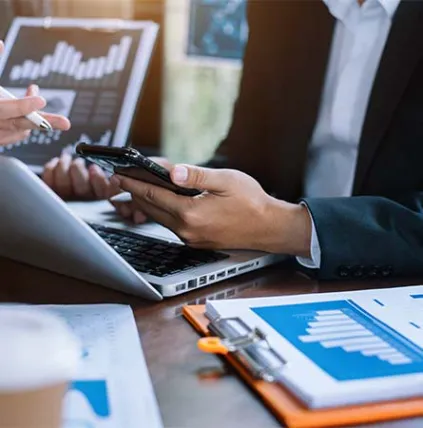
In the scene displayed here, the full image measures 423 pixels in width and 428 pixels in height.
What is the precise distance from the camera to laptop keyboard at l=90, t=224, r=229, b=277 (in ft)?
2.64

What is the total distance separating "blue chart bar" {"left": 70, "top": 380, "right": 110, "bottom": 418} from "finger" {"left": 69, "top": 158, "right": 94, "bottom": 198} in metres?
0.75

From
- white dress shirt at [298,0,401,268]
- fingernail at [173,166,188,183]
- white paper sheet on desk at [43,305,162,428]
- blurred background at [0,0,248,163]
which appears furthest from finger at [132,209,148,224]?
blurred background at [0,0,248,163]

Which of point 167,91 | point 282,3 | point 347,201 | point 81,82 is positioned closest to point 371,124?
point 347,201

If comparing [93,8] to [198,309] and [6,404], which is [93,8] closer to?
[198,309]

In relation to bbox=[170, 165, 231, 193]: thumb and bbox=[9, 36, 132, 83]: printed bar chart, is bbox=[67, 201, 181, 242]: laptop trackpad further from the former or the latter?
bbox=[9, 36, 132, 83]: printed bar chart

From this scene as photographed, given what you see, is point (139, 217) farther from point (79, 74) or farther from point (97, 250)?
point (79, 74)

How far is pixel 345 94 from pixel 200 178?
2.14 feet

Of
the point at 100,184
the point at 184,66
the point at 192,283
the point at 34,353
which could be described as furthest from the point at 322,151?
the point at 34,353

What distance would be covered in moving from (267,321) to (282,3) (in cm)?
108

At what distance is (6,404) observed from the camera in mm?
355

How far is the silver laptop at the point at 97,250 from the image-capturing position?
0.65 meters

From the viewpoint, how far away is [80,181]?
123 centimetres

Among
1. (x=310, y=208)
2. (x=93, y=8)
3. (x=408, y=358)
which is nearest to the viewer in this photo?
(x=408, y=358)

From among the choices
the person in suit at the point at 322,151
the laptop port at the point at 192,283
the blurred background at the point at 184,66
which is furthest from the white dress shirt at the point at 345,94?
the blurred background at the point at 184,66
